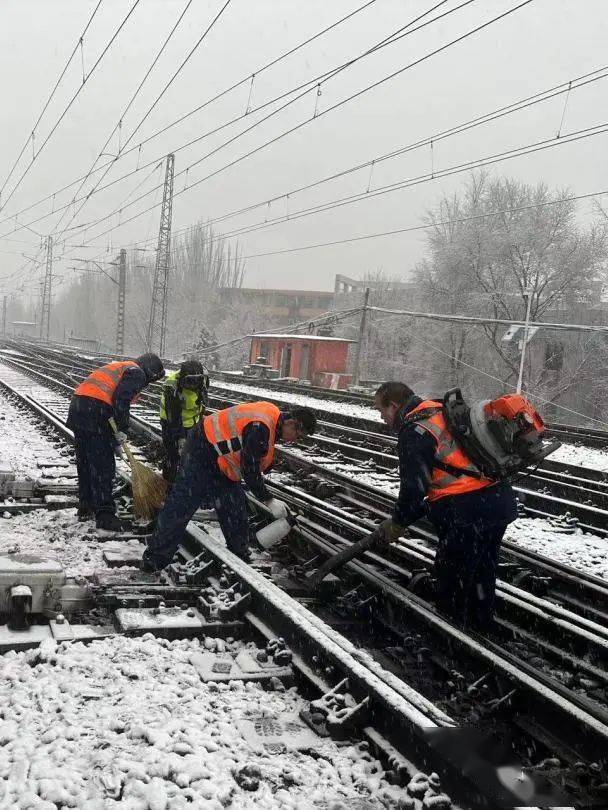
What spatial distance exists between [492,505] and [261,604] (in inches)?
57.2

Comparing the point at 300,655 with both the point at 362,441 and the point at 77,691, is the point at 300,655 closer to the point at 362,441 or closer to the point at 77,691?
the point at 77,691

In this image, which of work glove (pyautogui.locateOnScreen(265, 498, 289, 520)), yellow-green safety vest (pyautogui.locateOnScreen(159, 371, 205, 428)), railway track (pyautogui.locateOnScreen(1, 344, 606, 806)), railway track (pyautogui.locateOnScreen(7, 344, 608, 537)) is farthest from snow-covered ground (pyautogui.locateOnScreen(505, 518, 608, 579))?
yellow-green safety vest (pyautogui.locateOnScreen(159, 371, 205, 428))

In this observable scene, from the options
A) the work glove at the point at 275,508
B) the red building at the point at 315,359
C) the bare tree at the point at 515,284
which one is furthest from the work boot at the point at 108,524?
the bare tree at the point at 515,284

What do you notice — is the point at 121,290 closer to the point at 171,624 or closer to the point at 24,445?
the point at 24,445

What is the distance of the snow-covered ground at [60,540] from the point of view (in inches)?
196

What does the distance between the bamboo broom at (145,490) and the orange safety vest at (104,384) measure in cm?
23

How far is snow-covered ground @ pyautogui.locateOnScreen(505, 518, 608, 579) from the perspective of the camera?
6.02 m

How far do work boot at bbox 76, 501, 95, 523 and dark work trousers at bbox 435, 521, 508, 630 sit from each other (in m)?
3.17

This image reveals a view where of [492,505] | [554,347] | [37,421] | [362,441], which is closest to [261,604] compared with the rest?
[492,505]

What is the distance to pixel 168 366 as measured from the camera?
1246 inches

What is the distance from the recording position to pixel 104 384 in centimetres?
616

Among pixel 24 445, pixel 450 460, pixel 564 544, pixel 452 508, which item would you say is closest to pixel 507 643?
pixel 452 508

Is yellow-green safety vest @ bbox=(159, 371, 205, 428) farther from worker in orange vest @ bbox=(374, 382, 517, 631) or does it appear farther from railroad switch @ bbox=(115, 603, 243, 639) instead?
railroad switch @ bbox=(115, 603, 243, 639)

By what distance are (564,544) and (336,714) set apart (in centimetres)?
423
